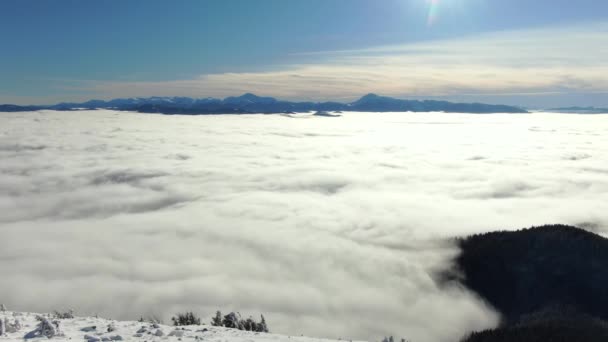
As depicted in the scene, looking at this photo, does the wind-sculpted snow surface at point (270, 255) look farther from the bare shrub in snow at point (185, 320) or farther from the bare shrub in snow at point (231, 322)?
the bare shrub in snow at point (231, 322)

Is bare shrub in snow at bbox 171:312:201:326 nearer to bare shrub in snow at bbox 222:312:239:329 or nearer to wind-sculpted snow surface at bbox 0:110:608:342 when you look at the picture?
bare shrub in snow at bbox 222:312:239:329

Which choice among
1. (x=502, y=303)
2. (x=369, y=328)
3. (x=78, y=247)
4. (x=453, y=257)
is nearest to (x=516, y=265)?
(x=502, y=303)

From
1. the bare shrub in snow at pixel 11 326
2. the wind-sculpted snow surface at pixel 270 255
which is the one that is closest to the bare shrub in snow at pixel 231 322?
the bare shrub in snow at pixel 11 326


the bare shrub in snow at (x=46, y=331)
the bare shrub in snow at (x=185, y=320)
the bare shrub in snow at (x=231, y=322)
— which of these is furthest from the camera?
the bare shrub in snow at (x=185, y=320)

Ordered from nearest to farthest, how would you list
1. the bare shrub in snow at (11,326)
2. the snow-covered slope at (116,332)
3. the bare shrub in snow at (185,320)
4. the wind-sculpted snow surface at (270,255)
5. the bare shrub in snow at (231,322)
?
the snow-covered slope at (116,332)
the bare shrub in snow at (11,326)
the bare shrub in snow at (231,322)
the bare shrub in snow at (185,320)
the wind-sculpted snow surface at (270,255)

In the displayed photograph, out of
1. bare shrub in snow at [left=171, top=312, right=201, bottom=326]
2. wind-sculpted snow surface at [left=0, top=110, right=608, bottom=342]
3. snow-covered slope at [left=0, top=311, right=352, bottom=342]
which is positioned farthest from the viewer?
wind-sculpted snow surface at [left=0, top=110, right=608, bottom=342]

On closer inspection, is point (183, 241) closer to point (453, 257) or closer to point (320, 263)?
point (320, 263)

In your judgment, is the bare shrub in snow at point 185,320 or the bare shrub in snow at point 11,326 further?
the bare shrub in snow at point 185,320

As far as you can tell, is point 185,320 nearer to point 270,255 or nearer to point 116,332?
point 116,332

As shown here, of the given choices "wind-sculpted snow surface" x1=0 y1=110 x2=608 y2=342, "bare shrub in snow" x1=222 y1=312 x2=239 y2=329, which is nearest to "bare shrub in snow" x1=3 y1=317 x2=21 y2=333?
"bare shrub in snow" x1=222 y1=312 x2=239 y2=329
